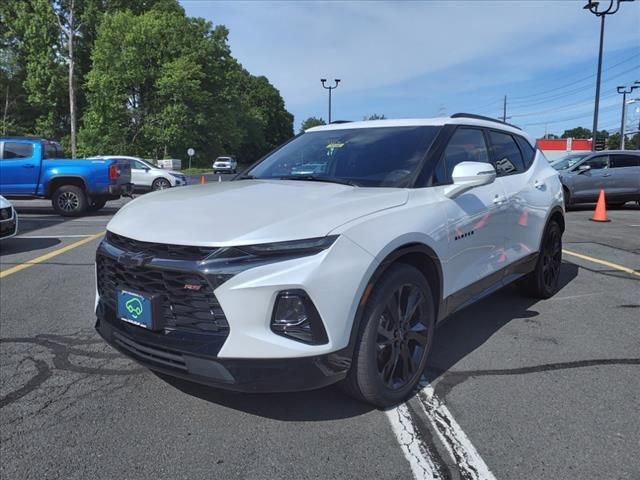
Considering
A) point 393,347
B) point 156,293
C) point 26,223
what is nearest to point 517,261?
point 393,347

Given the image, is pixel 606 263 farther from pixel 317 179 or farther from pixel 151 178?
pixel 151 178

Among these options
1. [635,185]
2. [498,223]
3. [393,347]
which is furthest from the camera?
[635,185]

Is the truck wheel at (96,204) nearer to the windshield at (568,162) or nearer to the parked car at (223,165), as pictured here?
the windshield at (568,162)

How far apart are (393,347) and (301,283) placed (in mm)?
873

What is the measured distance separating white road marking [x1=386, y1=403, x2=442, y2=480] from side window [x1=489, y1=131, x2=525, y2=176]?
234cm

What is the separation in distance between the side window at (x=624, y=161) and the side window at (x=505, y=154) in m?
12.3

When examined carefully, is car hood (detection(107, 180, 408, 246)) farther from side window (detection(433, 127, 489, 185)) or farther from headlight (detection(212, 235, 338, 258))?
side window (detection(433, 127, 489, 185))

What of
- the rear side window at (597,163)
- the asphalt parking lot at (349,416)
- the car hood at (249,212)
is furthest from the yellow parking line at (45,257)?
the rear side window at (597,163)

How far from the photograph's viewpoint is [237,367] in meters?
2.33

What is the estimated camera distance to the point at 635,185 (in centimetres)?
1488

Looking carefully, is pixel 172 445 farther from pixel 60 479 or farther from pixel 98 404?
pixel 98 404

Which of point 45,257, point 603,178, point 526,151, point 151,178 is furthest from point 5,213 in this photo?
point 603,178

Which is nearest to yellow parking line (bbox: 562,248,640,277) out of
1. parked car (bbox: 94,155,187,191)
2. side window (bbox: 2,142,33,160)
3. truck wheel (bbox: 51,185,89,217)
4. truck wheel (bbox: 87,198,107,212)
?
truck wheel (bbox: 51,185,89,217)

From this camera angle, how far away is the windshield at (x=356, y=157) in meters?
3.37
